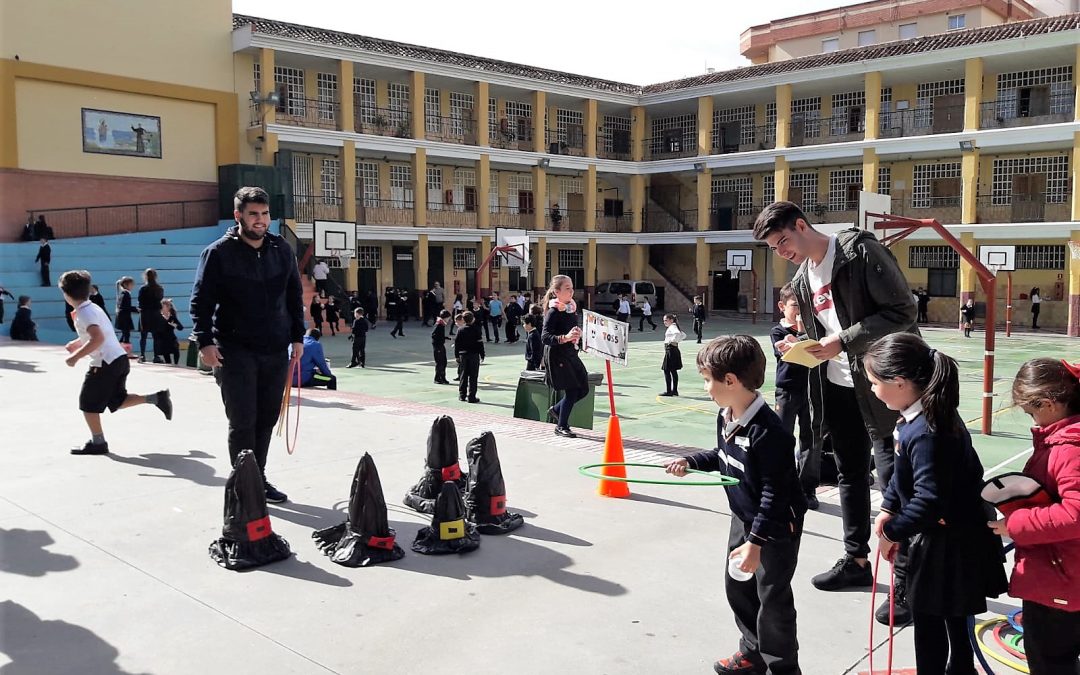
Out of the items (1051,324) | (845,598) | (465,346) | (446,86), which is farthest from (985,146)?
(845,598)

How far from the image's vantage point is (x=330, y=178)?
3750 centimetres

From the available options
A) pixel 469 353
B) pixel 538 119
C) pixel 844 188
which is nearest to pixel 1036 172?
pixel 844 188

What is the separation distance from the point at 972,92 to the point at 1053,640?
118 ft

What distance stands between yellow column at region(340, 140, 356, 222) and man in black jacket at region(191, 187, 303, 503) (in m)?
29.3

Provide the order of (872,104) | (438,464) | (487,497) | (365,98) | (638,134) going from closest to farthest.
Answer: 1. (487,497)
2. (438,464)
3. (872,104)
4. (365,98)
5. (638,134)

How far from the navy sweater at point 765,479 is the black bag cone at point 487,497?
7.92 feet

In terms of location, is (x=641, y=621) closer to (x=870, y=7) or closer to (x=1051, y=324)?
(x=1051, y=324)

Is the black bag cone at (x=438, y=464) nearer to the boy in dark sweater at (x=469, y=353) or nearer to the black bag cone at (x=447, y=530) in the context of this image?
the black bag cone at (x=447, y=530)

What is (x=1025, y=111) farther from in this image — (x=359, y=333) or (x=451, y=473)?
(x=451, y=473)

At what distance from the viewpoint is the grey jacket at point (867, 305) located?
14.8ft

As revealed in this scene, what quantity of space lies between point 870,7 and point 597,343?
53.3m

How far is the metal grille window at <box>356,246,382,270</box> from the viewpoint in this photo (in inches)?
1517

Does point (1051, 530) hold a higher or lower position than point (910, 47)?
lower

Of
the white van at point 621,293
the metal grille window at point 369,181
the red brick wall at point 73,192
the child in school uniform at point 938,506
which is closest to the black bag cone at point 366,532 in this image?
the child in school uniform at point 938,506
